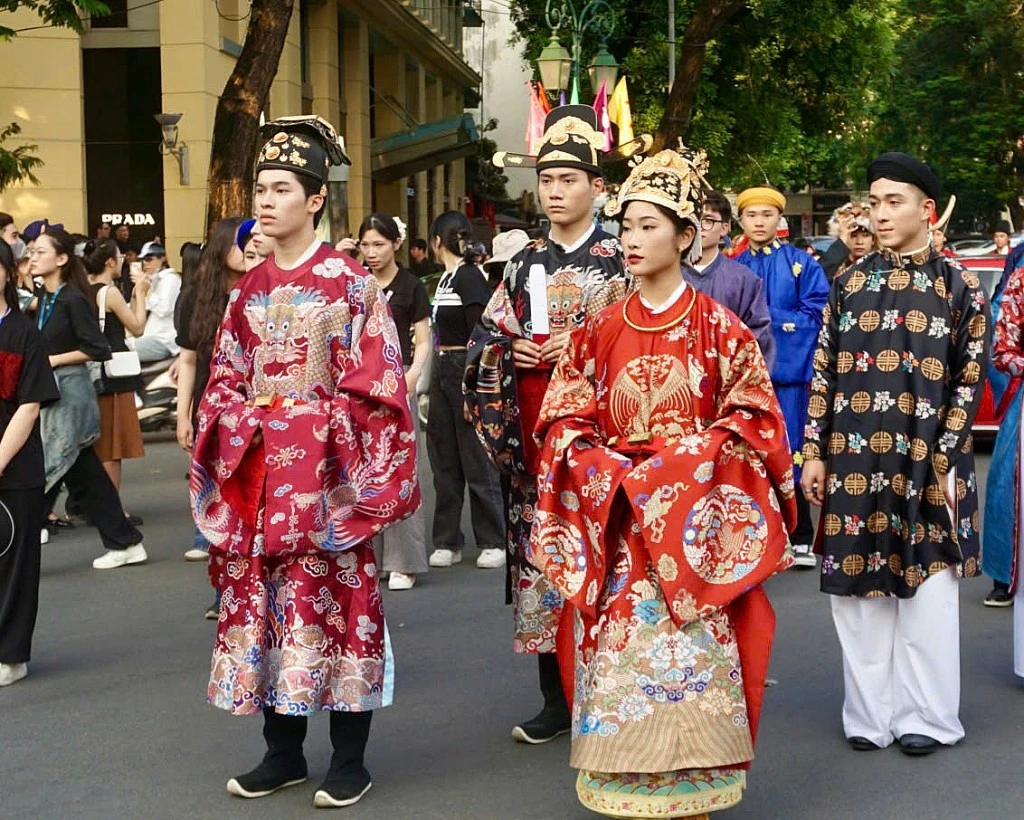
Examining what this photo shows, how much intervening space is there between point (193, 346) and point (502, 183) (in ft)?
169

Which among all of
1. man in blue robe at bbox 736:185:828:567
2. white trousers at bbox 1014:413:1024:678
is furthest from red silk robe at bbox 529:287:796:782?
man in blue robe at bbox 736:185:828:567

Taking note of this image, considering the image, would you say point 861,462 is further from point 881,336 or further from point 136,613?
point 136,613

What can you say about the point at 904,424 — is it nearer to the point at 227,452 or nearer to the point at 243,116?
the point at 227,452

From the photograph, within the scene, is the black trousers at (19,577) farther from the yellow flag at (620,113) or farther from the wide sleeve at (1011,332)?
the yellow flag at (620,113)

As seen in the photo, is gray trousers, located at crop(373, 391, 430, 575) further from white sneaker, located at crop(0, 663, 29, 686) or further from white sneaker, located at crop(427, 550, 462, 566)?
white sneaker, located at crop(0, 663, 29, 686)

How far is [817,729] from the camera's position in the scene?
649 centimetres

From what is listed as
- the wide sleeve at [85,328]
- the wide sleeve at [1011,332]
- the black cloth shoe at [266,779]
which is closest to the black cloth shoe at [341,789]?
the black cloth shoe at [266,779]

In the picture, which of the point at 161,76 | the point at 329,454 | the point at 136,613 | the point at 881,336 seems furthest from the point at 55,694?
the point at 161,76

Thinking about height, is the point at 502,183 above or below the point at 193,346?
above

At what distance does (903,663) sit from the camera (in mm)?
6145

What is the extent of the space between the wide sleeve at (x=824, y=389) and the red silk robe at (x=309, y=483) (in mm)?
1628

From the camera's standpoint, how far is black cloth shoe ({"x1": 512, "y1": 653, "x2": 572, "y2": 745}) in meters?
6.34

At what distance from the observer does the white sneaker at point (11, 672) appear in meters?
7.49

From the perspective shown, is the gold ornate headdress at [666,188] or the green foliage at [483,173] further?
the green foliage at [483,173]
